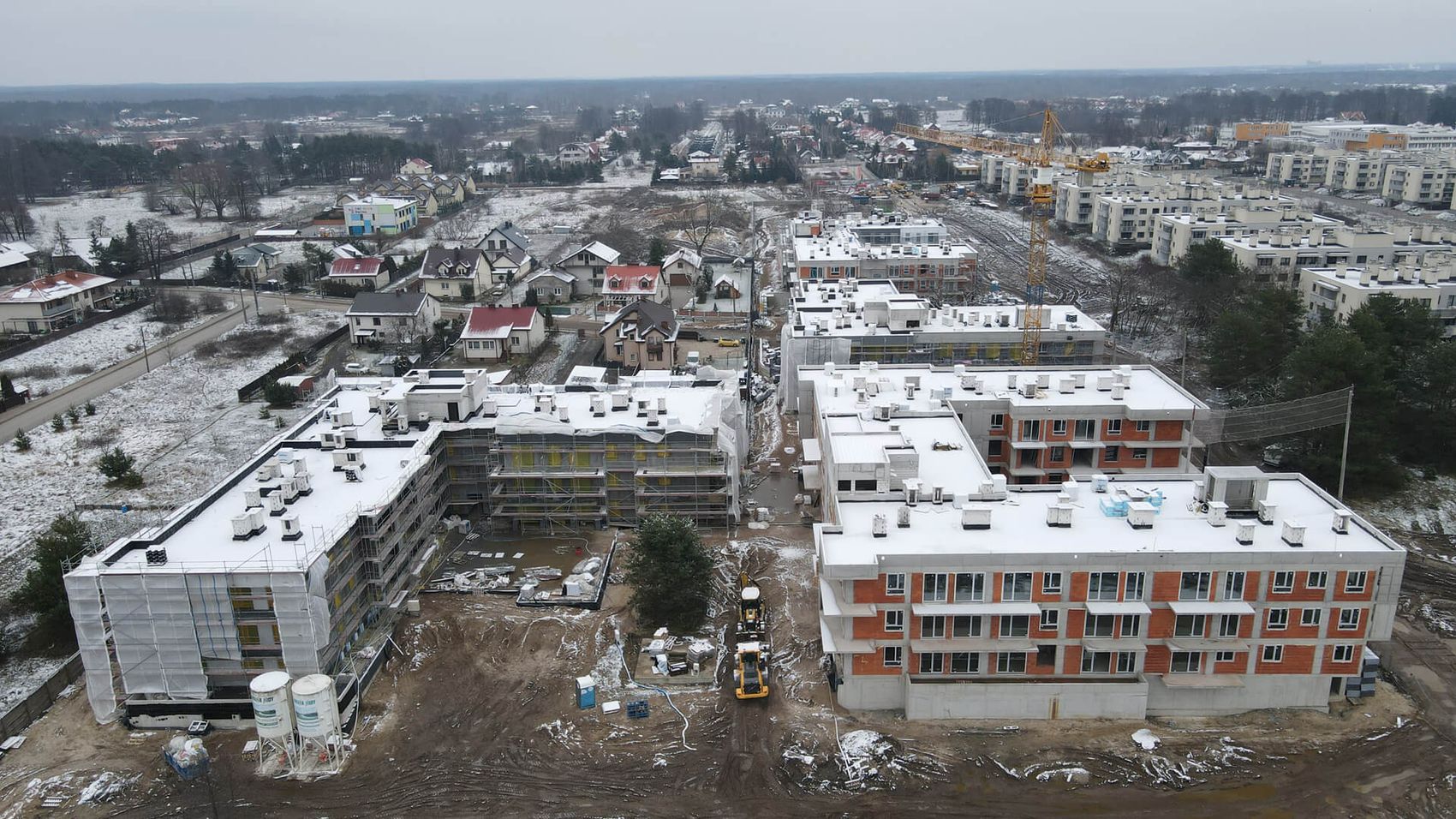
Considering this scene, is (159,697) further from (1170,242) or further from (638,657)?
(1170,242)

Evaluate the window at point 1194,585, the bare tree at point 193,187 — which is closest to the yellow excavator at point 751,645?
the window at point 1194,585

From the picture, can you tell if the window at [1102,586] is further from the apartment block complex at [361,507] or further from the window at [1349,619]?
the apartment block complex at [361,507]

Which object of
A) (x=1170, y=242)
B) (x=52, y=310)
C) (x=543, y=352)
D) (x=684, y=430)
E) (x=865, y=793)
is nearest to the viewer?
(x=865, y=793)

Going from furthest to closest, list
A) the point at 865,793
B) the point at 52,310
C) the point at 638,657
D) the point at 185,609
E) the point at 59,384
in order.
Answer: the point at 52,310, the point at 59,384, the point at 638,657, the point at 185,609, the point at 865,793

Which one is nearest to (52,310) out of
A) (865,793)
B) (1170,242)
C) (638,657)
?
(638,657)

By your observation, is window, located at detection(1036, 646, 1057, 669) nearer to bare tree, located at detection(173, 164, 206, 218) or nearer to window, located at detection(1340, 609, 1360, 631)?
window, located at detection(1340, 609, 1360, 631)

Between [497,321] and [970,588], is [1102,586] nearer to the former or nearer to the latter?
[970,588]

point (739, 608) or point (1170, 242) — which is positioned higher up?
point (1170, 242)
